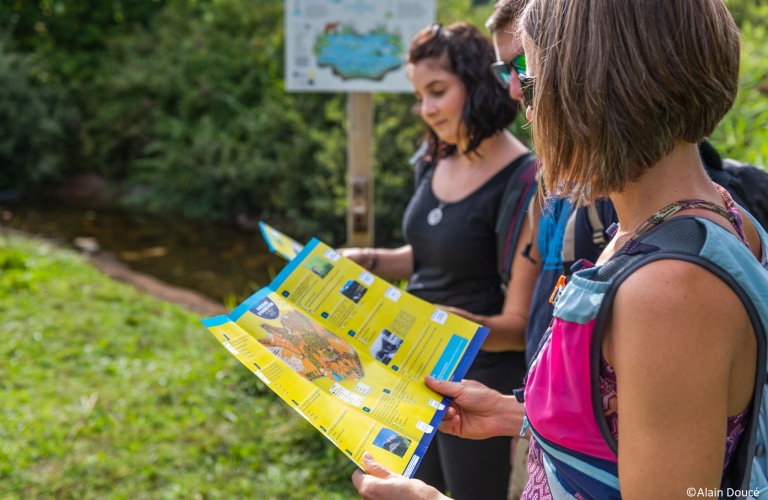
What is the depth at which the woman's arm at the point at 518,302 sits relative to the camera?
1.52 metres

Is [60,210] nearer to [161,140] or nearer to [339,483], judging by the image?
[161,140]

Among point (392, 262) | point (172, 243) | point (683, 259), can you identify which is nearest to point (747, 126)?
point (392, 262)

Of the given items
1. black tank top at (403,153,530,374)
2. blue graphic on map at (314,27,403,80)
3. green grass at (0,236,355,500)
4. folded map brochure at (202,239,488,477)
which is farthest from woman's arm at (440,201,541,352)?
blue graphic on map at (314,27,403,80)

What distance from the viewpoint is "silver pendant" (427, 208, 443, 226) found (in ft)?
5.75

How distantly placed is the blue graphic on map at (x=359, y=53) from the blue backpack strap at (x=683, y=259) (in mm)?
2689

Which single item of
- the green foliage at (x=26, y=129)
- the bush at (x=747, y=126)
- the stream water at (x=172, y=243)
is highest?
the bush at (x=747, y=126)

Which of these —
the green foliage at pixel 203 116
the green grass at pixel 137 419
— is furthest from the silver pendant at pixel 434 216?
the green foliage at pixel 203 116

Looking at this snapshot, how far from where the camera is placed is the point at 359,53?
128 inches

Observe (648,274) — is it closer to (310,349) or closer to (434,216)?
(310,349)

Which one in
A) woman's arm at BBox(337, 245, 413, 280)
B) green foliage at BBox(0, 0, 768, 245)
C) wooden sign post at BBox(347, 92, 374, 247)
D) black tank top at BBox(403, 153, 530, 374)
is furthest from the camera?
green foliage at BBox(0, 0, 768, 245)

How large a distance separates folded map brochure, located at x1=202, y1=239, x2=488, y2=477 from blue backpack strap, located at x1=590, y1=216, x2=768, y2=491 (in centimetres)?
43

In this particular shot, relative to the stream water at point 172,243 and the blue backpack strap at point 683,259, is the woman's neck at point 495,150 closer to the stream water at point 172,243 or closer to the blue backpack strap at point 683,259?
the blue backpack strap at point 683,259

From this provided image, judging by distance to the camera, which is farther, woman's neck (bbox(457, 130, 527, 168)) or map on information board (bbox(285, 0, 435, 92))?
map on information board (bbox(285, 0, 435, 92))

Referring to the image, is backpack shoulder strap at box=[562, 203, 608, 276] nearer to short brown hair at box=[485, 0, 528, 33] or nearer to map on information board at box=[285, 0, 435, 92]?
short brown hair at box=[485, 0, 528, 33]
